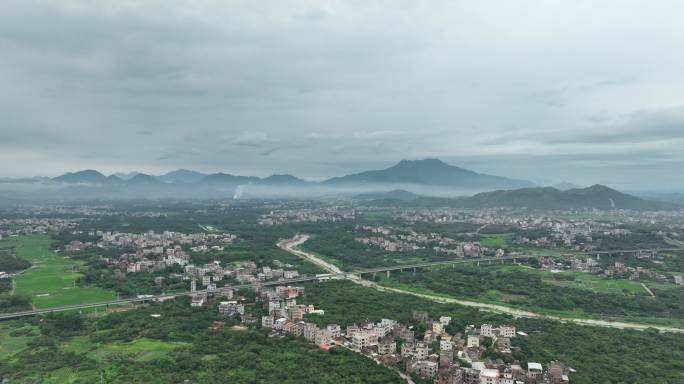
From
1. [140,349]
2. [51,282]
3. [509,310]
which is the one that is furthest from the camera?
[51,282]

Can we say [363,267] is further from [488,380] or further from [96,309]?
[488,380]

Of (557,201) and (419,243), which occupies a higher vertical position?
(557,201)

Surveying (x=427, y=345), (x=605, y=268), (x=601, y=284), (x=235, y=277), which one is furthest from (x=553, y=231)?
(x=427, y=345)

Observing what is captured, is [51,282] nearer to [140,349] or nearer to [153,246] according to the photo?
[153,246]

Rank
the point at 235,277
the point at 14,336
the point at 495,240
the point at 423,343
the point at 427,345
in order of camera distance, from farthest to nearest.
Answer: the point at 495,240 < the point at 235,277 < the point at 14,336 < the point at 427,345 < the point at 423,343

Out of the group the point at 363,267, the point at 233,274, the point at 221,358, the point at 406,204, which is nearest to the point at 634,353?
the point at 221,358

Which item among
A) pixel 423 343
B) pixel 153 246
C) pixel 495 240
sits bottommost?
pixel 423 343

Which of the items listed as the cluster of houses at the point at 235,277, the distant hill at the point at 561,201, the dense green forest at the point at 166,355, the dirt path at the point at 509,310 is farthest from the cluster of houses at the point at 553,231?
the dense green forest at the point at 166,355
